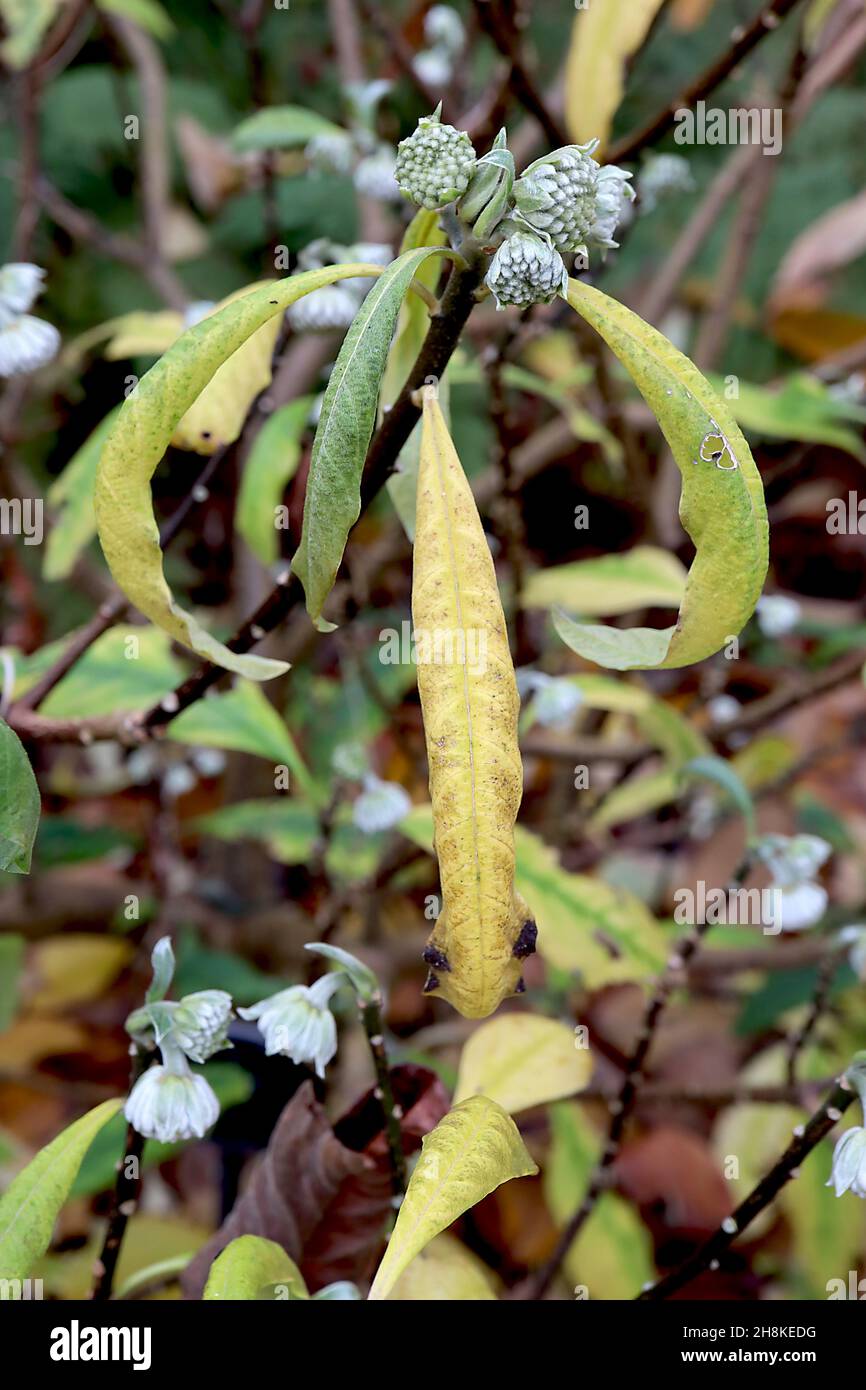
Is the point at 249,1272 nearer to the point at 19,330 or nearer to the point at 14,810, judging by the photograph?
the point at 14,810

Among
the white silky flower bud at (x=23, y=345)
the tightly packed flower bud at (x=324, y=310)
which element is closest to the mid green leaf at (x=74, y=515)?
the white silky flower bud at (x=23, y=345)

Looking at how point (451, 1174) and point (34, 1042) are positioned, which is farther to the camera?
point (34, 1042)

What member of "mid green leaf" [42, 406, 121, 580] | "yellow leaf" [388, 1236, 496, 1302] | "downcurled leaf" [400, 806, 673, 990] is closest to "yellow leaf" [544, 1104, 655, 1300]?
"downcurled leaf" [400, 806, 673, 990]

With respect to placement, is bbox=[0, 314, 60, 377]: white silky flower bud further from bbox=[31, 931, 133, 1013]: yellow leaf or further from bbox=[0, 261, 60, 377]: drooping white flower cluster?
bbox=[31, 931, 133, 1013]: yellow leaf

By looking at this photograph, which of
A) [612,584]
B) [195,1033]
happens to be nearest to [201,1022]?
[195,1033]

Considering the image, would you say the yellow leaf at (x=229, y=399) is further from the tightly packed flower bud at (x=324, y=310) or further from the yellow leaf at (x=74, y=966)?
the yellow leaf at (x=74, y=966)
